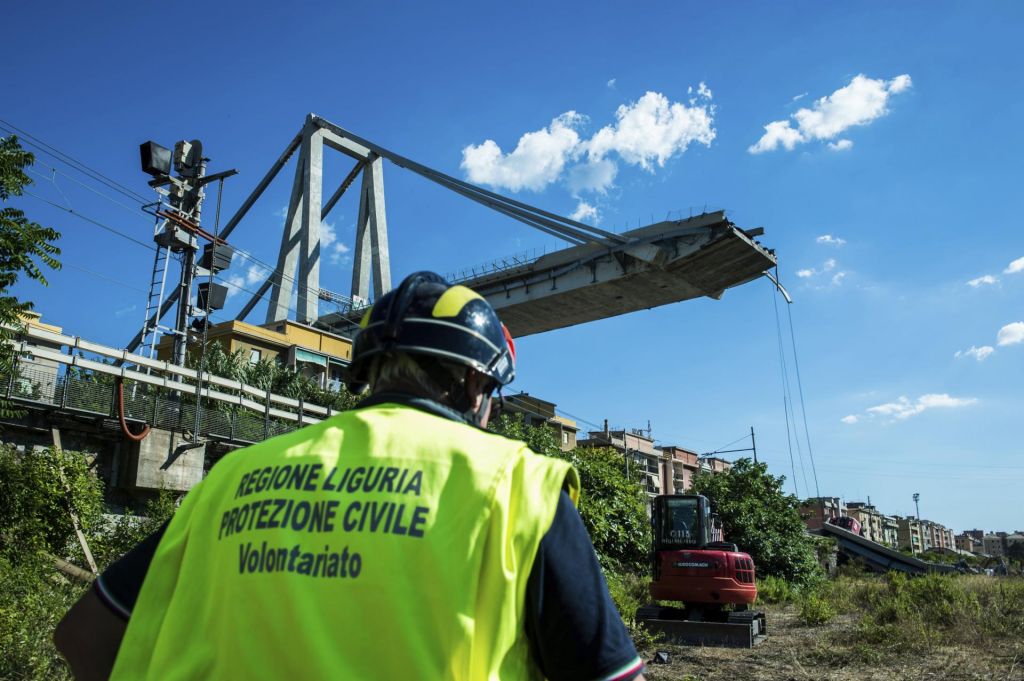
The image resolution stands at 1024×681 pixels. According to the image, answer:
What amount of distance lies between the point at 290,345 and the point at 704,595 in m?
37.6

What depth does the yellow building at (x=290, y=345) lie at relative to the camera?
45.2 metres

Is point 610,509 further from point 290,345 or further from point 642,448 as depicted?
point 642,448

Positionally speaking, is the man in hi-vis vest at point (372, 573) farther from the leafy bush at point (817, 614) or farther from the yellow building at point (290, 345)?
the yellow building at point (290, 345)

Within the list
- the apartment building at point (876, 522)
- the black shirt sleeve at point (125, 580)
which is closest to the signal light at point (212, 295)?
the black shirt sleeve at point (125, 580)

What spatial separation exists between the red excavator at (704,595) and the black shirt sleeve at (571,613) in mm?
13398

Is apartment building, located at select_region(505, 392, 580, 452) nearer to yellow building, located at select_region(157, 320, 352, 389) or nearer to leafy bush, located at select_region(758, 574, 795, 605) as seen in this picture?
yellow building, located at select_region(157, 320, 352, 389)

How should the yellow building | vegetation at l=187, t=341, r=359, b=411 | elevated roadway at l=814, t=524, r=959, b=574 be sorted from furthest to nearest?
the yellow building < elevated roadway at l=814, t=524, r=959, b=574 < vegetation at l=187, t=341, r=359, b=411

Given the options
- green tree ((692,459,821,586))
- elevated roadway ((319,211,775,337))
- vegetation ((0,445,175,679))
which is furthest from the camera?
elevated roadway ((319,211,775,337))

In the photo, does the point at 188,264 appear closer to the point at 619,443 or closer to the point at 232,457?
the point at 232,457

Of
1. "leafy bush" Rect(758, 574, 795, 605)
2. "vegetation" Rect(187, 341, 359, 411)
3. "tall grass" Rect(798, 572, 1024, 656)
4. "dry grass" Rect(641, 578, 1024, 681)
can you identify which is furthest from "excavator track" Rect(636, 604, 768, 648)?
"vegetation" Rect(187, 341, 359, 411)

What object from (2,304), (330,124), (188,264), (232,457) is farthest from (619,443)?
Answer: (232,457)

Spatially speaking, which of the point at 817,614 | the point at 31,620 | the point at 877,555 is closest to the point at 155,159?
the point at 31,620

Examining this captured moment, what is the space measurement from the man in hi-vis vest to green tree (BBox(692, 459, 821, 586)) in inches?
1158

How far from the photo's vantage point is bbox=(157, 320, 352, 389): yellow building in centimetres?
4525
